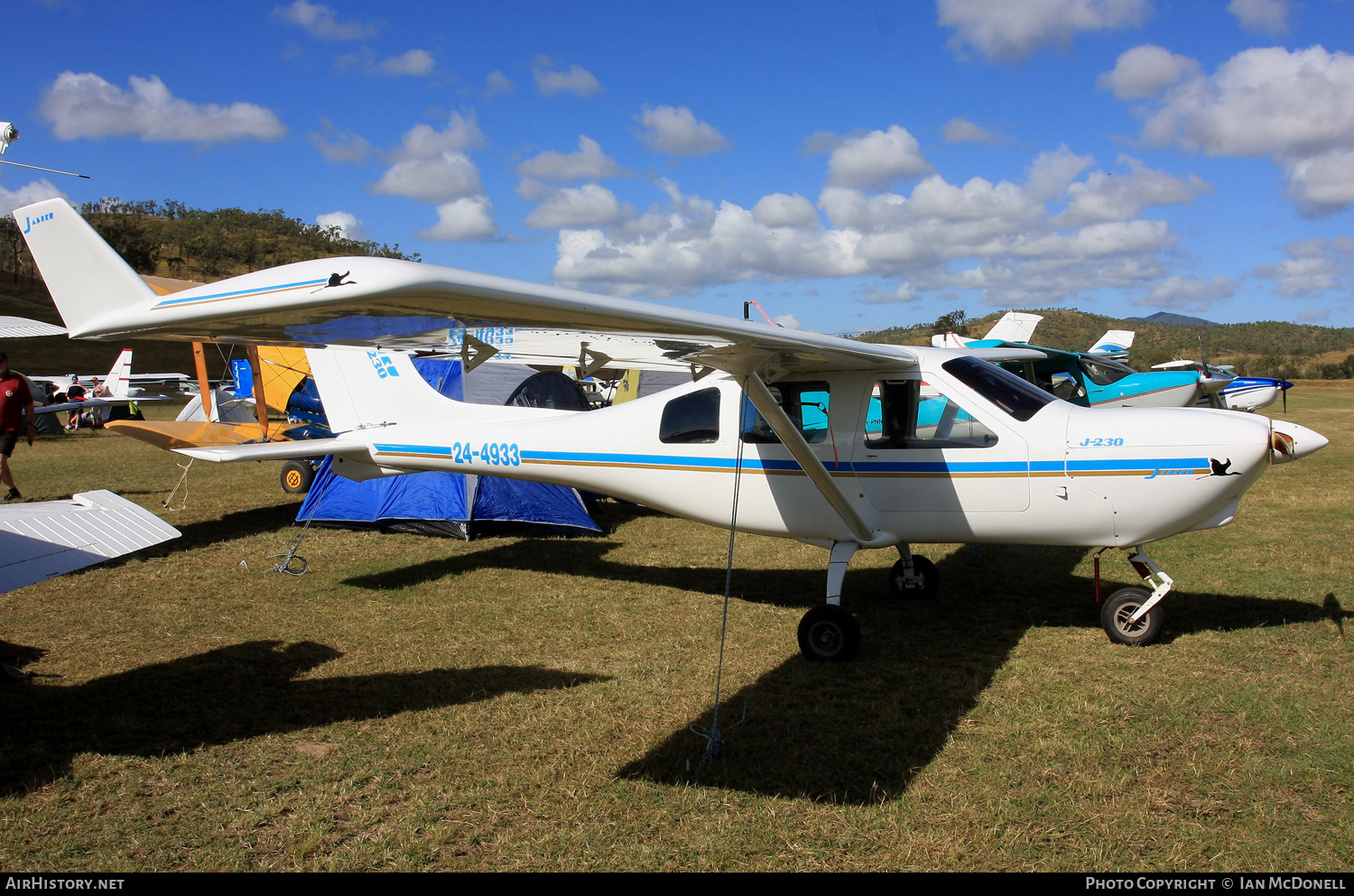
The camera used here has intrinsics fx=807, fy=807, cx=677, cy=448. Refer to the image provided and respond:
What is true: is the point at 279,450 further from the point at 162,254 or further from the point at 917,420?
the point at 162,254

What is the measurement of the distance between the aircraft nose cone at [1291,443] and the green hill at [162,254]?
45.6m

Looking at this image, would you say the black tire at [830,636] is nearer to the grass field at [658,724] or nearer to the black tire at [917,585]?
the grass field at [658,724]

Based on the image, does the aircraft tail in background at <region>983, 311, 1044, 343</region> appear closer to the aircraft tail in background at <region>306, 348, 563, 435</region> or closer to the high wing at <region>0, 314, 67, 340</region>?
the aircraft tail in background at <region>306, 348, 563, 435</region>

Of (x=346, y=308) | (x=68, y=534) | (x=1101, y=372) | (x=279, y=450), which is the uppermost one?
(x=1101, y=372)

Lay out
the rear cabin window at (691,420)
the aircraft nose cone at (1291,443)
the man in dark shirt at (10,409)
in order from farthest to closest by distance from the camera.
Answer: the man in dark shirt at (10,409) < the rear cabin window at (691,420) < the aircraft nose cone at (1291,443)

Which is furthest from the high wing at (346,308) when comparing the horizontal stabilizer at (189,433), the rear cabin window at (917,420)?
the horizontal stabilizer at (189,433)

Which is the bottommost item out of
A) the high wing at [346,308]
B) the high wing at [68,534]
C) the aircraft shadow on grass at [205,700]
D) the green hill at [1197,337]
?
the aircraft shadow on grass at [205,700]

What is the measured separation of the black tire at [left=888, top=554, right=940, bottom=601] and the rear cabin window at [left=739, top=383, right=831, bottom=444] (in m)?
1.72

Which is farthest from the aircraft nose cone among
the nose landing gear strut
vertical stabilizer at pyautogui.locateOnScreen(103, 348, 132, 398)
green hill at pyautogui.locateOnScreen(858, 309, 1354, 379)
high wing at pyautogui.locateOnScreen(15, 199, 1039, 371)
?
green hill at pyautogui.locateOnScreen(858, 309, 1354, 379)

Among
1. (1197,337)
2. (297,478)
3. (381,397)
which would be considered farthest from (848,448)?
(1197,337)

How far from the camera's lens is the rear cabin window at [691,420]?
6293 millimetres

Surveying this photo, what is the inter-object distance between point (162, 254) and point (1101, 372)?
103 meters

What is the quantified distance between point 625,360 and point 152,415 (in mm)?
28091

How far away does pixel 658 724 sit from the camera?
14.4 ft
